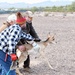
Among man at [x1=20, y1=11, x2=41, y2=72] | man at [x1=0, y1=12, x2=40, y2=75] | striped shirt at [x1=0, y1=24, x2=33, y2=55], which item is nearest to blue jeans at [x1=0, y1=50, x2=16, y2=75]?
man at [x1=0, y1=12, x2=40, y2=75]

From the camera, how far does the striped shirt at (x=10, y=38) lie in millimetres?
6727

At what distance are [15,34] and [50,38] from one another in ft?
12.6

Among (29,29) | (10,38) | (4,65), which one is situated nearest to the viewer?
(10,38)

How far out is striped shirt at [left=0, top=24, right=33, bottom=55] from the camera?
673 cm

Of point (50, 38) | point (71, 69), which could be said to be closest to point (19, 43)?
point (50, 38)

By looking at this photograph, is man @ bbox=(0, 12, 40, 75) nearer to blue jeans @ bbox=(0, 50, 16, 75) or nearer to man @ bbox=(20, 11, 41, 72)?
blue jeans @ bbox=(0, 50, 16, 75)

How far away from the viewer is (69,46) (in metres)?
16.8

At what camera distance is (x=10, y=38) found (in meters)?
6.74

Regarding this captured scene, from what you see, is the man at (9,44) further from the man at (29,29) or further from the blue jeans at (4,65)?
the man at (29,29)

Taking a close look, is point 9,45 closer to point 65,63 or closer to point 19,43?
point 19,43

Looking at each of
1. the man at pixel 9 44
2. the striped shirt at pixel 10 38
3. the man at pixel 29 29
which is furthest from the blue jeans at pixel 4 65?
the man at pixel 29 29

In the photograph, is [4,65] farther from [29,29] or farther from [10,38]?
[29,29]

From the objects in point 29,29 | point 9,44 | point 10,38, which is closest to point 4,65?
point 9,44

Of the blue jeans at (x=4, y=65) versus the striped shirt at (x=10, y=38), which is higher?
the striped shirt at (x=10, y=38)
